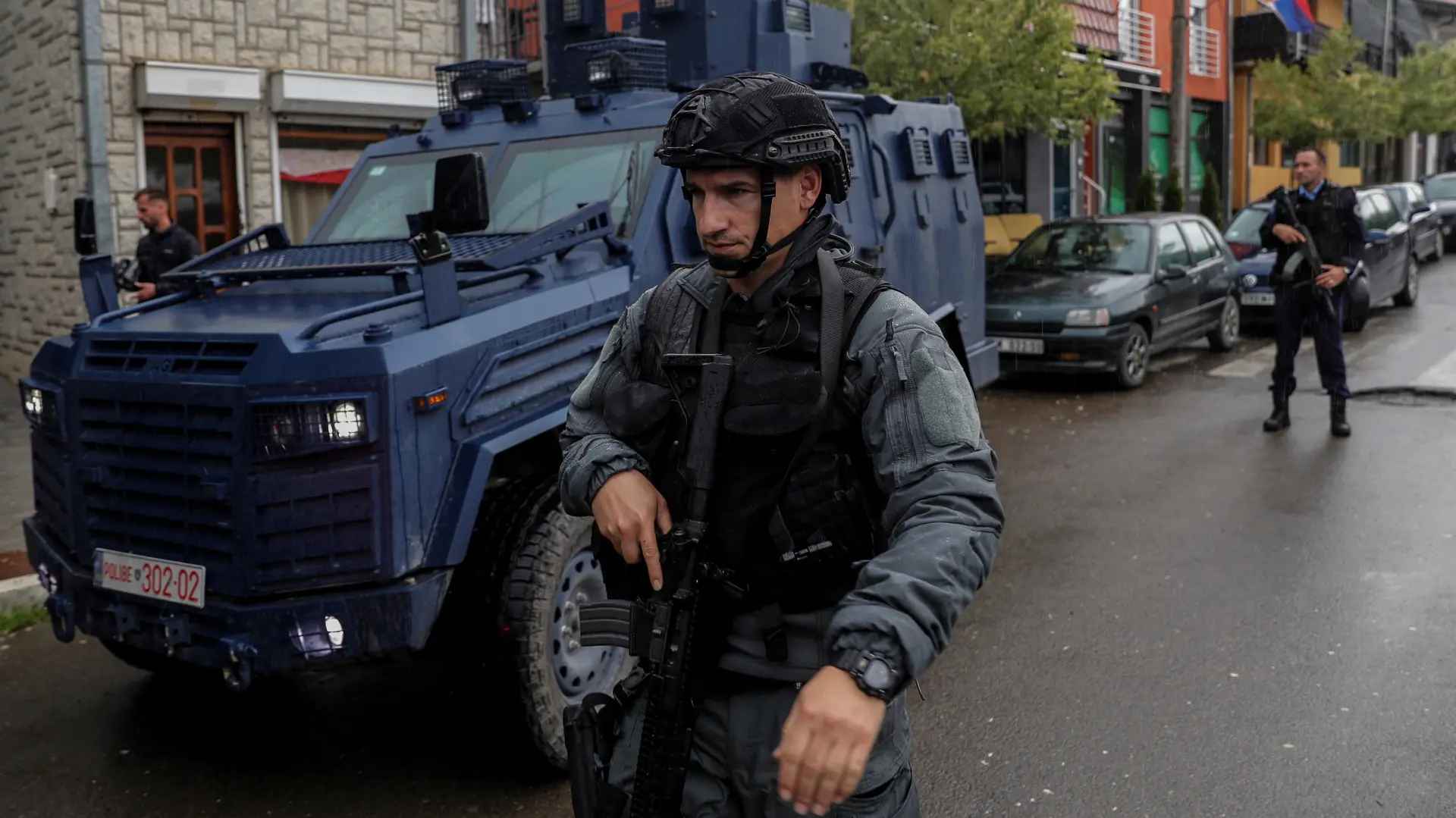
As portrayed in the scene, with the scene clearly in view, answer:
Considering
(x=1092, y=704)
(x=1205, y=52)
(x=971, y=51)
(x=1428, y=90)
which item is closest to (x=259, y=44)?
(x=971, y=51)

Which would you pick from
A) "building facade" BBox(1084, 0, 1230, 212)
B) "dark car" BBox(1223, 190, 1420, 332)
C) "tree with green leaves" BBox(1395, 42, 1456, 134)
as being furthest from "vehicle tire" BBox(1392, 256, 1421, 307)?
"tree with green leaves" BBox(1395, 42, 1456, 134)

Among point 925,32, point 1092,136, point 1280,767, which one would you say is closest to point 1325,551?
point 1280,767

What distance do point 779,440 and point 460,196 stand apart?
2472 mm

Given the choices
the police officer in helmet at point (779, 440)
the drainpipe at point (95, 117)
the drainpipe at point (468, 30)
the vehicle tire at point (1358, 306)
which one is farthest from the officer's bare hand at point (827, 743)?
the vehicle tire at point (1358, 306)

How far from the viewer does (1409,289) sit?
1755 centimetres

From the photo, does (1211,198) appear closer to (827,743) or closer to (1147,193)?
(1147,193)

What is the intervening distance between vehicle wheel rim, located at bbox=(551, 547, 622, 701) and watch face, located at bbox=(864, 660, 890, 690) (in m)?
2.49

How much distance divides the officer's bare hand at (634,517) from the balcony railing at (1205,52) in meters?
29.1

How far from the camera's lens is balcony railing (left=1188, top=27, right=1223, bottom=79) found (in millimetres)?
29078

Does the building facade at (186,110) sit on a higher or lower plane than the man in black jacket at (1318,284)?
higher

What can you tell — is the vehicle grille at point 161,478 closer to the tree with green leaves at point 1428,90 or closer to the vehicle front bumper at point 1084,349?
the vehicle front bumper at point 1084,349

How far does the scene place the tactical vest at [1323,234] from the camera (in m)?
9.51

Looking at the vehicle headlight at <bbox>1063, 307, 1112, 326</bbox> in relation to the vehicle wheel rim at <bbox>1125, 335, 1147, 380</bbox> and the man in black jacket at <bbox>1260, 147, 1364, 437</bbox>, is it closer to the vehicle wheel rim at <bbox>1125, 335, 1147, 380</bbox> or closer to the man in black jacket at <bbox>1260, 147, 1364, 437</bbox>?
the vehicle wheel rim at <bbox>1125, 335, 1147, 380</bbox>

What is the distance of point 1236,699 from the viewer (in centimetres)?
479
